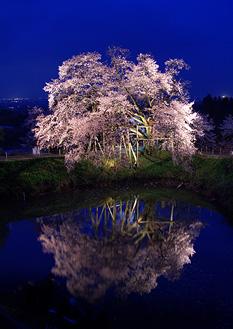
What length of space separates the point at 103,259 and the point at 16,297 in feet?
12.4

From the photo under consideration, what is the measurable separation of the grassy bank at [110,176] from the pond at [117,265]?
85.3 inches

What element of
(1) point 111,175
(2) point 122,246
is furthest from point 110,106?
(2) point 122,246

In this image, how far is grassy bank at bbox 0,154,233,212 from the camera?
826 inches

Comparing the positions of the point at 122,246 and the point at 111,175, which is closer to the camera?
the point at 122,246

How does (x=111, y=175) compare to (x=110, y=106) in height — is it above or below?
below

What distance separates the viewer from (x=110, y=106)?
25359 mm

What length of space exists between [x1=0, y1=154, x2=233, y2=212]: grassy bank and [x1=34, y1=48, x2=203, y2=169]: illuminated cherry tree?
4.41 ft

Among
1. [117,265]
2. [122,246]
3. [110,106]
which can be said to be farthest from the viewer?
[110,106]

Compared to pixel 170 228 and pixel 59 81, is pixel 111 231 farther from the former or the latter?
pixel 59 81

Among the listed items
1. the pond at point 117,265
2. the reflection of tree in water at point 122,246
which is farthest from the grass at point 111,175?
the reflection of tree in water at point 122,246

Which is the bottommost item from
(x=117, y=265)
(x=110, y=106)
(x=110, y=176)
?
(x=117, y=265)

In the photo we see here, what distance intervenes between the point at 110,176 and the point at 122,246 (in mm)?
12727

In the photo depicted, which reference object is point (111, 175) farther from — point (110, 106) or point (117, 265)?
point (117, 265)

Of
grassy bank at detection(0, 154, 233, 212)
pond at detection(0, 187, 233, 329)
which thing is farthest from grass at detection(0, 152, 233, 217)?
pond at detection(0, 187, 233, 329)
